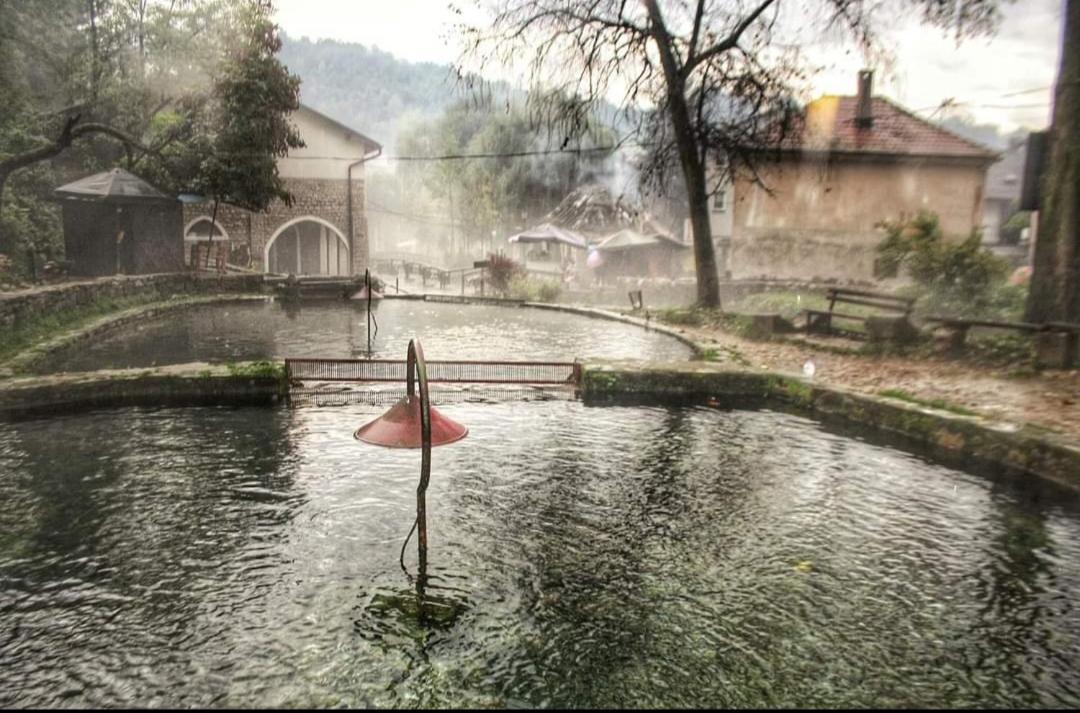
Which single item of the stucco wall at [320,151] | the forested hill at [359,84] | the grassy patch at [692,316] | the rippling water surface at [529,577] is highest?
the forested hill at [359,84]

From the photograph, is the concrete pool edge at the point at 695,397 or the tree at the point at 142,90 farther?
the tree at the point at 142,90

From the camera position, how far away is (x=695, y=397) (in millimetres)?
9539

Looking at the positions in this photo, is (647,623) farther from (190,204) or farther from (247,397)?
(190,204)

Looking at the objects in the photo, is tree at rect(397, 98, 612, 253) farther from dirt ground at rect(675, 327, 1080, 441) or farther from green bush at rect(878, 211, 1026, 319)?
dirt ground at rect(675, 327, 1080, 441)

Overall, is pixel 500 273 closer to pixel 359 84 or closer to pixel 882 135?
pixel 882 135

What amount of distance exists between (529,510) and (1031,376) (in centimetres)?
799

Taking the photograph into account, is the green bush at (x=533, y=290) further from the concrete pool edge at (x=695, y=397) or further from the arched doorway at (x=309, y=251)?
the concrete pool edge at (x=695, y=397)

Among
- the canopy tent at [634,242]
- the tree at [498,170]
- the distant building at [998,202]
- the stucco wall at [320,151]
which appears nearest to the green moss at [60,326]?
the stucco wall at [320,151]

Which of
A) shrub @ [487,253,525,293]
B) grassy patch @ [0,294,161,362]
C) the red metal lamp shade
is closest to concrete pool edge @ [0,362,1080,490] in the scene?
grassy patch @ [0,294,161,362]

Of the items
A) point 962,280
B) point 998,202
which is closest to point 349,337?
point 962,280

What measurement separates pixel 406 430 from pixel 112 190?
2219 cm

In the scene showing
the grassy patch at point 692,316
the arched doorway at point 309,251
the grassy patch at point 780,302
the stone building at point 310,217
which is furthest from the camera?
the arched doorway at point 309,251

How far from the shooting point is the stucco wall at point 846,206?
28.2m

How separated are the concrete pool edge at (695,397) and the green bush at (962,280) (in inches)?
324
